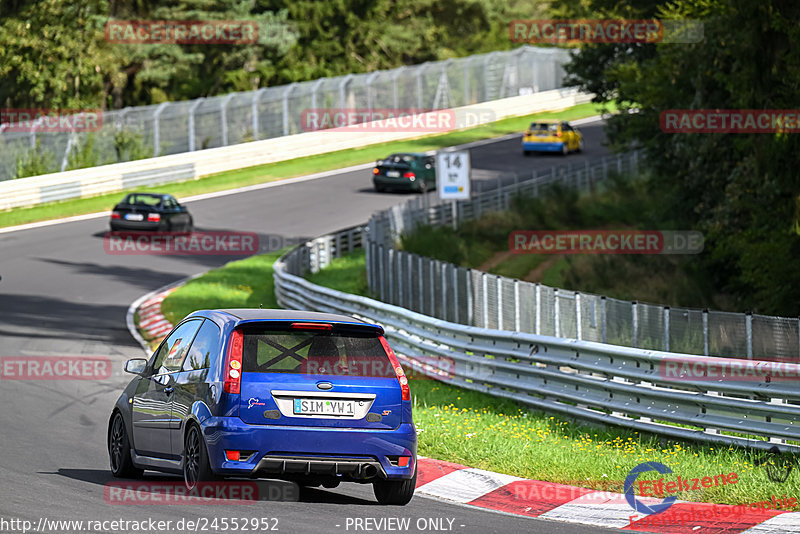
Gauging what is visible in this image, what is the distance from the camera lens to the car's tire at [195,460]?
357 inches

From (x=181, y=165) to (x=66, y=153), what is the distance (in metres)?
4.42

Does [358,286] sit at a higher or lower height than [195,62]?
lower

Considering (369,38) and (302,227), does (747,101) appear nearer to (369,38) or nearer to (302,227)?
(302,227)

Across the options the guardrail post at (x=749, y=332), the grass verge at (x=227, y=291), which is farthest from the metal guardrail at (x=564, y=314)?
the grass verge at (x=227, y=291)

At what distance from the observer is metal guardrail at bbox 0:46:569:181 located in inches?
1826

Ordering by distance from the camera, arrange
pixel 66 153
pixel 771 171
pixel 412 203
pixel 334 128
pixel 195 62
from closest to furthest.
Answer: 1. pixel 771 171
2. pixel 412 203
3. pixel 66 153
4. pixel 334 128
5. pixel 195 62

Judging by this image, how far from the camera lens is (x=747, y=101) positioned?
23.2 meters

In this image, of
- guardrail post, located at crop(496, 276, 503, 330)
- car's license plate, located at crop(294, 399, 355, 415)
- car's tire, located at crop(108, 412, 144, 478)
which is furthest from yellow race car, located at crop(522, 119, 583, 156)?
car's license plate, located at crop(294, 399, 355, 415)

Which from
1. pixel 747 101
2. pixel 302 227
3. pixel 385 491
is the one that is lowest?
pixel 302 227

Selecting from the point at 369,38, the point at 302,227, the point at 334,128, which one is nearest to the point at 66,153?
the point at 302,227

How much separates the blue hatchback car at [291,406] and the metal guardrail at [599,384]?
350 centimetres

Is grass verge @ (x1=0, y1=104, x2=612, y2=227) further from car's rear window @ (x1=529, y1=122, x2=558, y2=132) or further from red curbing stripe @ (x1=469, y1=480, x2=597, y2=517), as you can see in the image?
red curbing stripe @ (x1=469, y1=480, x2=597, y2=517)

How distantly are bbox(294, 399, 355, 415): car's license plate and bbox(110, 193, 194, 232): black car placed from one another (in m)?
27.6

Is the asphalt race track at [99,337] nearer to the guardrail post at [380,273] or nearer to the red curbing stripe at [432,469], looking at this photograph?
the red curbing stripe at [432,469]
